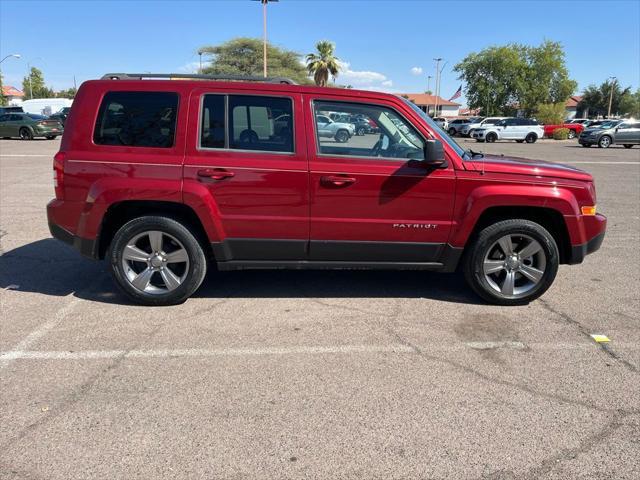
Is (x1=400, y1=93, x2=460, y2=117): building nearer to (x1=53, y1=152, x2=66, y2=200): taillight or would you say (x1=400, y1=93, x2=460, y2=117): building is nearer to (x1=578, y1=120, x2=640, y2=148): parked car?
(x1=578, y1=120, x2=640, y2=148): parked car

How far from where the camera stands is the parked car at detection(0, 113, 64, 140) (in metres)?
26.8

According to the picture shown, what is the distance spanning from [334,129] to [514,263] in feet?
6.67

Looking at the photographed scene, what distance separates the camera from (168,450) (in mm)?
2592

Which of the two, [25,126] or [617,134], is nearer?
[25,126]

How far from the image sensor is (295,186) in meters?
4.27

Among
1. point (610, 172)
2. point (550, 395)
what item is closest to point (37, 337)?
point (550, 395)

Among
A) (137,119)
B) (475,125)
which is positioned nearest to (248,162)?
(137,119)

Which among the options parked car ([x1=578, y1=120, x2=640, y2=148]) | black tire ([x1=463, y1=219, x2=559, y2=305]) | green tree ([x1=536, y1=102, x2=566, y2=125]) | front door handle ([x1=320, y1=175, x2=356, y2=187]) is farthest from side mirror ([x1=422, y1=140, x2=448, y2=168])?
green tree ([x1=536, y1=102, x2=566, y2=125])

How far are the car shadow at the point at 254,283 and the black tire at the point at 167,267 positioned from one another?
0.87 ft

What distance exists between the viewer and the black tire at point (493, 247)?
4484mm

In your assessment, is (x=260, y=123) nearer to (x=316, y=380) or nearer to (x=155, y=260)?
(x=155, y=260)

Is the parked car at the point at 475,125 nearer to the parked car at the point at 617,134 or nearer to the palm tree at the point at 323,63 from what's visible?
the parked car at the point at 617,134

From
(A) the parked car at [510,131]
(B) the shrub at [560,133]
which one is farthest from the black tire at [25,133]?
(B) the shrub at [560,133]

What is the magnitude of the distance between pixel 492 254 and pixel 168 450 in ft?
10.6
